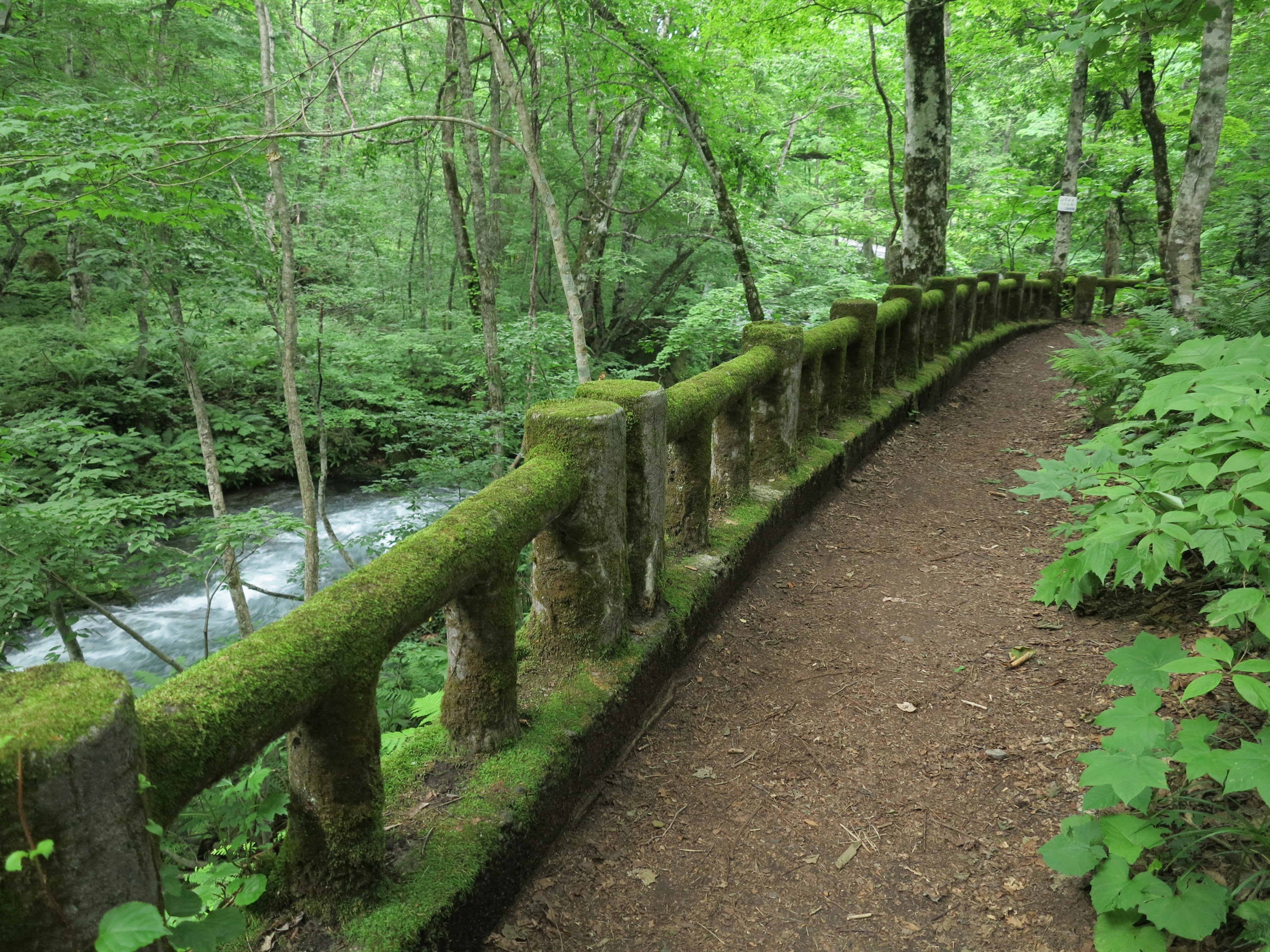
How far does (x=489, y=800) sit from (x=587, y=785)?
1.85 feet

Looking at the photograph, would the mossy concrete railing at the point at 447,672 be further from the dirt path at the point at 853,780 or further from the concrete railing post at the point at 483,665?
the dirt path at the point at 853,780

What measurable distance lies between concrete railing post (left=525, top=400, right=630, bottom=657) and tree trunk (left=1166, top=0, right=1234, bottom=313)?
5.90 meters

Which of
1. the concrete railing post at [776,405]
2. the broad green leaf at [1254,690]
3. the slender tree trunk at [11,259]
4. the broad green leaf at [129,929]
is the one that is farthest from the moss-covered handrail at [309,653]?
the slender tree trunk at [11,259]

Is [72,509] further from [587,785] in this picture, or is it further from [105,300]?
[105,300]

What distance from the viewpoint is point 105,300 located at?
12.6 m

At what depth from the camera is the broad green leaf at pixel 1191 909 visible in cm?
169

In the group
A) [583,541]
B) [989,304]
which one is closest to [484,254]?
[989,304]

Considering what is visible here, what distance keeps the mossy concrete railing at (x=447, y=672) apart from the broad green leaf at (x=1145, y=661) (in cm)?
171

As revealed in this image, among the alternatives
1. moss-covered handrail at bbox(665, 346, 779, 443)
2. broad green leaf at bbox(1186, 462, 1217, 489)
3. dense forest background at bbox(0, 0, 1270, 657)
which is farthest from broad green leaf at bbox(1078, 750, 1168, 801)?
dense forest background at bbox(0, 0, 1270, 657)

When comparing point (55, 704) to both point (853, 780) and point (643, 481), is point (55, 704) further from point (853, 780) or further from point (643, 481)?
point (853, 780)

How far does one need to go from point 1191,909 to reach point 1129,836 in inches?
8.0

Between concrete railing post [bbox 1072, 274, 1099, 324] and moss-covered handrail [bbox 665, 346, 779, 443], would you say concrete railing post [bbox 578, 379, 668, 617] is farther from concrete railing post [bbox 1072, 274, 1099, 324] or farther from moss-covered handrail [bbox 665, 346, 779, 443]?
concrete railing post [bbox 1072, 274, 1099, 324]

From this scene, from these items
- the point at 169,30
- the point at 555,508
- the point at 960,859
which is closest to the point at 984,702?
the point at 960,859

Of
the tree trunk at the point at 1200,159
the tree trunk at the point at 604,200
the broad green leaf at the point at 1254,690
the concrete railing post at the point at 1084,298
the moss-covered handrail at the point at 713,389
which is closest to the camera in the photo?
the broad green leaf at the point at 1254,690
